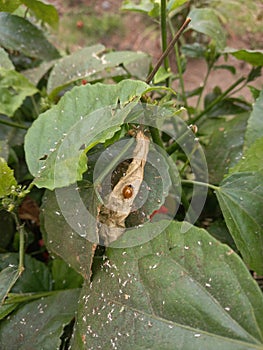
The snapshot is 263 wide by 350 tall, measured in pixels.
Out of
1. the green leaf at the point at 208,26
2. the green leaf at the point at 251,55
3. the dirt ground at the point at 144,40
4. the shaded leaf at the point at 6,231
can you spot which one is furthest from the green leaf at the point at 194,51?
the dirt ground at the point at 144,40

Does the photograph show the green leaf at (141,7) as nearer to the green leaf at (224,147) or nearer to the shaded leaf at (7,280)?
the green leaf at (224,147)

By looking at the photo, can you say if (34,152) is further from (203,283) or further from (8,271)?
(203,283)

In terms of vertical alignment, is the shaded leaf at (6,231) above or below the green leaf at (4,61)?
below

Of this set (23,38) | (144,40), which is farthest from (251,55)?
(144,40)

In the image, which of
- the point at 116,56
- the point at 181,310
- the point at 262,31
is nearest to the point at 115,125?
the point at 181,310

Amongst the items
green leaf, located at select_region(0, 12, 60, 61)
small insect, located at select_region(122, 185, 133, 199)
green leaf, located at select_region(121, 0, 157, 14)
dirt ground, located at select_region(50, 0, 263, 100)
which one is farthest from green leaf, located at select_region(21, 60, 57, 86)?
dirt ground, located at select_region(50, 0, 263, 100)

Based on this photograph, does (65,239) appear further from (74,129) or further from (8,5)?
(8,5)
